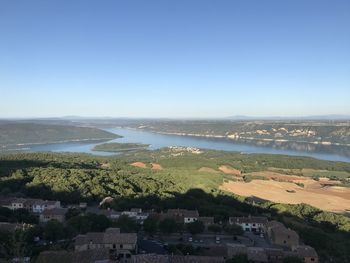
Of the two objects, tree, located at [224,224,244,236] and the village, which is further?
tree, located at [224,224,244,236]

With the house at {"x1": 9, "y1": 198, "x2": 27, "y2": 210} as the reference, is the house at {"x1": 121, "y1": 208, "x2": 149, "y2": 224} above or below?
below

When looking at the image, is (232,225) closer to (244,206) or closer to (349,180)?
(244,206)

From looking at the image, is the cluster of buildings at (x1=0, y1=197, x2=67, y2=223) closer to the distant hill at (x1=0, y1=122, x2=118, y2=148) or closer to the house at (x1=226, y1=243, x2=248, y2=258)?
the house at (x1=226, y1=243, x2=248, y2=258)

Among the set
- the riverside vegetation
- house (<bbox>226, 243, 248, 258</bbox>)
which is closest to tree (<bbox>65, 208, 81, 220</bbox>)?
the riverside vegetation

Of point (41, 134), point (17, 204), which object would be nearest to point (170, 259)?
point (17, 204)

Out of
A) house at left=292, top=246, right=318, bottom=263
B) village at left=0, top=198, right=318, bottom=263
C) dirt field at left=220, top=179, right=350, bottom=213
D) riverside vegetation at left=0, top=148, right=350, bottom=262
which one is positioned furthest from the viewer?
dirt field at left=220, top=179, right=350, bottom=213

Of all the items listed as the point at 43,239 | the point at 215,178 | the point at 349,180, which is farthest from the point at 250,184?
the point at 43,239

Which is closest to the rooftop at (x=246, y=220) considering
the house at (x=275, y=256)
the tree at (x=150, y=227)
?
the tree at (x=150, y=227)
